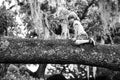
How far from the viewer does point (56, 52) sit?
8.43ft

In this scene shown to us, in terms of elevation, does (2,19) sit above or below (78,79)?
above

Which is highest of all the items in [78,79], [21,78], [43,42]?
[43,42]

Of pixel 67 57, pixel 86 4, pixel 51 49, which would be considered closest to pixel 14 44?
pixel 51 49

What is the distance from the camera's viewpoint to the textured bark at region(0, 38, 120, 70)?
8.21ft

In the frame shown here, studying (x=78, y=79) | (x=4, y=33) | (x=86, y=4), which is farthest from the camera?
(x=78, y=79)

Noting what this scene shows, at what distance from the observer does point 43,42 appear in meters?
2.61

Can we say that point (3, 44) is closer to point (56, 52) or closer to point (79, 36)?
point (56, 52)

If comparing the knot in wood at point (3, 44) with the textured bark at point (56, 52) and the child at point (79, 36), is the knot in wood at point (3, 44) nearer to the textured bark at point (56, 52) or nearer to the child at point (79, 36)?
the textured bark at point (56, 52)

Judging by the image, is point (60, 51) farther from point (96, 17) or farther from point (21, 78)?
point (96, 17)

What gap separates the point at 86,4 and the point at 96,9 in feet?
1.48

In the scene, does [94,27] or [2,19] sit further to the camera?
[94,27]

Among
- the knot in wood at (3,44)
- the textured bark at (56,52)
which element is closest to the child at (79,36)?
the textured bark at (56,52)

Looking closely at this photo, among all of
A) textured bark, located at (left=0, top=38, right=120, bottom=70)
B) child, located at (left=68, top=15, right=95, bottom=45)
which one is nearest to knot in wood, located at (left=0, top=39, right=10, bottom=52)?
textured bark, located at (left=0, top=38, right=120, bottom=70)

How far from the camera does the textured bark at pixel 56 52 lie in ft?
8.21
